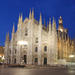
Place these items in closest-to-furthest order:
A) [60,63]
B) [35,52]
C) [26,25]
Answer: [60,63] < [35,52] < [26,25]

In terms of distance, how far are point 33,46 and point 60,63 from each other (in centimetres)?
1239

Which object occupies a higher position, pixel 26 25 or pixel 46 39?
pixel 26 25

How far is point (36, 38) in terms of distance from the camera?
61906mm

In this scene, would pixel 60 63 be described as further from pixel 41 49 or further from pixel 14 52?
pixel 14 52

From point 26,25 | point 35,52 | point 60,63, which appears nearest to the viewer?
point 60,63

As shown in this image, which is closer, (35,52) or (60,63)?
(60,63)

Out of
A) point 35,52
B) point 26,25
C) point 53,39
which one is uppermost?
point 26,25

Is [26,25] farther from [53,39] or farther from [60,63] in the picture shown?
[60,63]

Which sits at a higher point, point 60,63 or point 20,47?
point 20,47

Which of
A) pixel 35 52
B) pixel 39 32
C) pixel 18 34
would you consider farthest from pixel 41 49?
pixel 18 34

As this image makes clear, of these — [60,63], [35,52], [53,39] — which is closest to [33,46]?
[35,52]

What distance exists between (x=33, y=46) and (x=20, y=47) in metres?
5.88

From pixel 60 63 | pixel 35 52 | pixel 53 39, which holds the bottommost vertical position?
pixel 60 63

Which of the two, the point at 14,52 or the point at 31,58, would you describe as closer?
the point at 31,58
